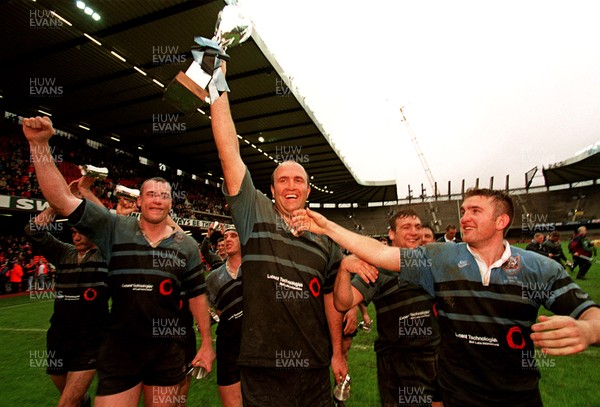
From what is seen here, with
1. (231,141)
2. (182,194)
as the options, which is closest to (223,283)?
(231,141)

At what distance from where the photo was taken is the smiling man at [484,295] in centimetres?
215

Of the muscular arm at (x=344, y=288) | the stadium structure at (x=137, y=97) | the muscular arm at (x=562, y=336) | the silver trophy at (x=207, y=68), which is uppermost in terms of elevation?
the stadium structure at (x=137, y=97)

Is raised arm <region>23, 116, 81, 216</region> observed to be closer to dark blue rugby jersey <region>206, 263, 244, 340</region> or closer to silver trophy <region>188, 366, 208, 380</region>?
silver trophy <region>188, 366, 208, 380</region>

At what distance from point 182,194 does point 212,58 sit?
30.3 m

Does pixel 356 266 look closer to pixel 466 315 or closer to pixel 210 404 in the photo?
pixel 466 315

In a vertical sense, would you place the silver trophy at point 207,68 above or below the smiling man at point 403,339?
above

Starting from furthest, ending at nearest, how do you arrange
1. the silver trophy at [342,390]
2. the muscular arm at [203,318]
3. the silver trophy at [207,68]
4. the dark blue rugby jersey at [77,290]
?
1. the dark blue rugby jersey at [77,290]
2. the muscular arm at [203,318]
3. the silver trophy at [342,390]
4. the silver trophy at [207,68]

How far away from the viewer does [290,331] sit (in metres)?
2.20

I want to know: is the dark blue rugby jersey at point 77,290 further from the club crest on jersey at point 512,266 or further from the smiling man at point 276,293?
the club crest on jersey at point 512,266

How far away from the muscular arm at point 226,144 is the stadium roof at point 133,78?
10.9 m

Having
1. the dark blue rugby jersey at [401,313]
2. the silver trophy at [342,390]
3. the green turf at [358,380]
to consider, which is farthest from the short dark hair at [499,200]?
the green turf at [358,380]

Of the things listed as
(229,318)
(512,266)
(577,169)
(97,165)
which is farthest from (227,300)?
(577,169)

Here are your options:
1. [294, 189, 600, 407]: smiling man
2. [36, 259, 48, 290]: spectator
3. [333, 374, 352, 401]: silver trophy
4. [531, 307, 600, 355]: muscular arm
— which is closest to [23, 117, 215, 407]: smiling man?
[333, 374, 352, 401]: silver trophy

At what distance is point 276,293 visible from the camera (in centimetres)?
221
